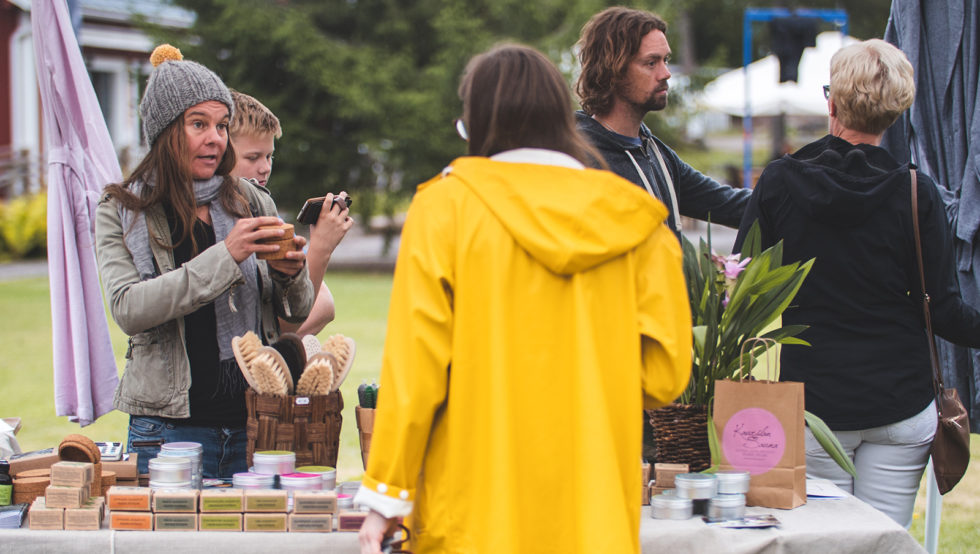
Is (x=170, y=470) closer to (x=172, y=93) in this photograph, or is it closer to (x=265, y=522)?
(x=265, y=522)

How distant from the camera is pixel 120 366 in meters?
8.99

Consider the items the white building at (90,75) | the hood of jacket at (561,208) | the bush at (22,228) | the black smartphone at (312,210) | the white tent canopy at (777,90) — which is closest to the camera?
the hood of jacket at (561,208)

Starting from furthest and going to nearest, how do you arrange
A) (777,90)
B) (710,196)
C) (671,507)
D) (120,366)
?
1. (777,90)
2. (120,366)
3. (710,196)
4. (671,507)

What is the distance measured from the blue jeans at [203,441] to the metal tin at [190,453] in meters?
0.15

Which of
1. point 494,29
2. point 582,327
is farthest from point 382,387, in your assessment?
point 494,29

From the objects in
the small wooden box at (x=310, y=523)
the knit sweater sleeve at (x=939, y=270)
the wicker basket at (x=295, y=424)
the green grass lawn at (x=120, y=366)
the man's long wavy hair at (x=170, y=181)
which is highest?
the man's long wavy hair at (x=170, y=181)

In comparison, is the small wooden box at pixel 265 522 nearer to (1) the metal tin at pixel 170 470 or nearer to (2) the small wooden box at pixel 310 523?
(2) the small wooden box at pixel 310 523

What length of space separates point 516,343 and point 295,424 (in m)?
0.75

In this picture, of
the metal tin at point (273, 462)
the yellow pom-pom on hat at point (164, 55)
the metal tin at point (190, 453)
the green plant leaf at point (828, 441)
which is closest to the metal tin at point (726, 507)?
the green plant leaf at point (828, 441)

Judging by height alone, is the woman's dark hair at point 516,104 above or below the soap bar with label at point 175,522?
above

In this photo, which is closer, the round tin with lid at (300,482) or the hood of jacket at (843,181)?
the round tin with lid at (300,482)

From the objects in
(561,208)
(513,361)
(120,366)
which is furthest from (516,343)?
(120,366)

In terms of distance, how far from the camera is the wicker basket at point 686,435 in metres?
2.45

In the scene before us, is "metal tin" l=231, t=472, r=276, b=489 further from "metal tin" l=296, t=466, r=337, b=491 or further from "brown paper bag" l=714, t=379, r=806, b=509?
"brown paper bag" l=714, t=379, r=806, b=509
